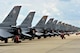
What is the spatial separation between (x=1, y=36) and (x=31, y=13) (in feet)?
89.2

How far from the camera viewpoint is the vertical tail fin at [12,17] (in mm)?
47094

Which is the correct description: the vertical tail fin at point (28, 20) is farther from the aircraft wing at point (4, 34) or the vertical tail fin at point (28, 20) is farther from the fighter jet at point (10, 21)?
the aircraft wing at point (4, 34)

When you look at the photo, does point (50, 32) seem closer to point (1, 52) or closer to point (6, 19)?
point (6, 19)

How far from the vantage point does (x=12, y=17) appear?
157ft

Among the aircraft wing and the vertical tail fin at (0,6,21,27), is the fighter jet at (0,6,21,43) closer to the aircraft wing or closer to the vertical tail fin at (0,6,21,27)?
the vertical tail fin at (0,6,21,27)

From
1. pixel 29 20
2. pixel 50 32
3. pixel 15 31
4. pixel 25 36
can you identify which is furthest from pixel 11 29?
pixel 50 32

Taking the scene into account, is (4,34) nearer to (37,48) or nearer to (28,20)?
(37,48)

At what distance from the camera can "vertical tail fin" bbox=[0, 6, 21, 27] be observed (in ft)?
155

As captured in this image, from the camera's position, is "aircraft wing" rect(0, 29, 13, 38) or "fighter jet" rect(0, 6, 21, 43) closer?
"aircraft wing" rect(0, 29, 13, 38)

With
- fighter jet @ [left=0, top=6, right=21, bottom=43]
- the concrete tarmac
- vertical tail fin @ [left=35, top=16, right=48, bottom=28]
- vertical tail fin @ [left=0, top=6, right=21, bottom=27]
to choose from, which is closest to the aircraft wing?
fighter jet @ [left=0, top=6, right=21, bottom=43]

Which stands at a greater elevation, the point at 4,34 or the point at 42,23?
the point at 42,23

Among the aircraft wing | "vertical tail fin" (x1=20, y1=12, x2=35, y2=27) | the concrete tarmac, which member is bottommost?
the concrete tarmac

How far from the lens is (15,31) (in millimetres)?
43875

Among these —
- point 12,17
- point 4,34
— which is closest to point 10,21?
point 12,17
